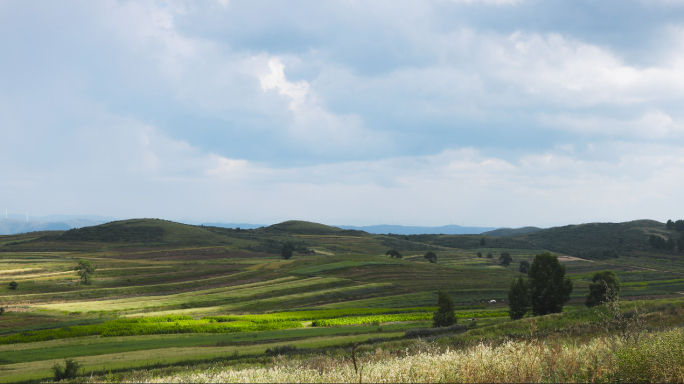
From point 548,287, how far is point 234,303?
51.5m

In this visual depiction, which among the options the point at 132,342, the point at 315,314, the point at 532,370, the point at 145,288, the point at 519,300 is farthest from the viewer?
the point at 145,288

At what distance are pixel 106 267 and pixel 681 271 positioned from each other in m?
158

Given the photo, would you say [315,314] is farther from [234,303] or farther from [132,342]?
[132,342]

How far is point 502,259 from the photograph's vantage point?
5856 inches

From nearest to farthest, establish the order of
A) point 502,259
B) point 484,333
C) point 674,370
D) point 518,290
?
1. point 674,370
2. point 484,333
3. point 518,290
4. point 502,259

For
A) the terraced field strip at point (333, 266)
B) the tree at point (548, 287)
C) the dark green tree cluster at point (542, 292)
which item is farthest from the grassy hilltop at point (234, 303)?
the tree at point (548, 287)

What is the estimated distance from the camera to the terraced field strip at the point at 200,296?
63.0 meters

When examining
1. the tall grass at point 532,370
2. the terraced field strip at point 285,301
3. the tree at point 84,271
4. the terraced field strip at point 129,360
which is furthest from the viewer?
the tree at point 84,271

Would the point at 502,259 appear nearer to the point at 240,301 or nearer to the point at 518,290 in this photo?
→ the point at 518,290

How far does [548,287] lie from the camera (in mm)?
56344

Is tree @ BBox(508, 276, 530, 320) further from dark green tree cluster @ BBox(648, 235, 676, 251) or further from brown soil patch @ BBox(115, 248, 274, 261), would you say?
dark green tree cluster @ BBox(648, 235, 676, 251)

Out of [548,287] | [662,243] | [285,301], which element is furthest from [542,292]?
[662,243]

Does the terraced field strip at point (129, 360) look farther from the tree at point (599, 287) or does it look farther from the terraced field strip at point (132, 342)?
the tree at point (599, 287)

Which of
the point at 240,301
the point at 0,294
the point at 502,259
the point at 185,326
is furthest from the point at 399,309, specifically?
the point at 502,259
